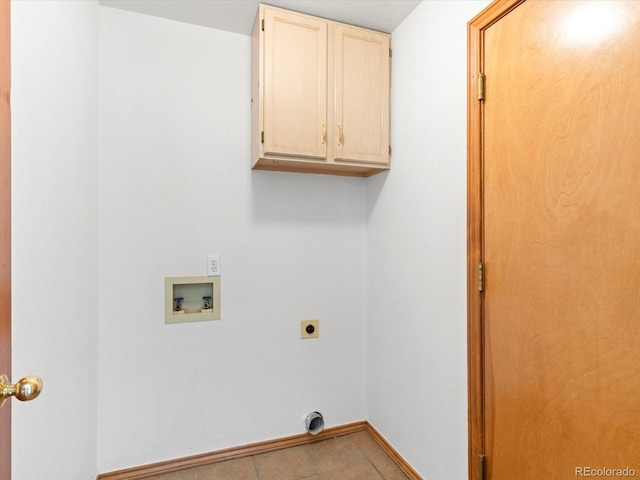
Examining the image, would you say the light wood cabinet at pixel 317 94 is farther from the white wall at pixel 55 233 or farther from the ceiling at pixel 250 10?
the white wall at pixel 55 233

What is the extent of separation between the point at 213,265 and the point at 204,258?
6 cm

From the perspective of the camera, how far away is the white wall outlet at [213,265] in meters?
1.87

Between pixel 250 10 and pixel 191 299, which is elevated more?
pixel 250 10

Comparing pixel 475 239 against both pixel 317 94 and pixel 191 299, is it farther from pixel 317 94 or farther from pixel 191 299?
pixel 191 299

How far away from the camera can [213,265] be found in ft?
6.14

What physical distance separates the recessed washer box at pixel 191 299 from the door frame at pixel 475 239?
1.28 metres

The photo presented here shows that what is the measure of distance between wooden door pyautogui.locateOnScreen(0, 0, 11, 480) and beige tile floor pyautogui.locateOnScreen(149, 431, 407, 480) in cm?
128

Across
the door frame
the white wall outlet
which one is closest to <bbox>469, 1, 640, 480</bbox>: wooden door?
the door frame

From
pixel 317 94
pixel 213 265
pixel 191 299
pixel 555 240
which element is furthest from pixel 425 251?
pixel 191 299

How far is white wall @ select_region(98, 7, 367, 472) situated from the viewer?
5.65 ft

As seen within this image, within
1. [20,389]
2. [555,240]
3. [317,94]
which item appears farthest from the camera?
[317,94]

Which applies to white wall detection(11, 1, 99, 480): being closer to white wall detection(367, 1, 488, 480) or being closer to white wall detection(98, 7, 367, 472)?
white wall detection(98, 7, 367, 472)

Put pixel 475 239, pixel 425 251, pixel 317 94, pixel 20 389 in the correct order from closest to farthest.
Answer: pixel 20 389, pixel 475 239, pixel 425 251, pixel 317 94

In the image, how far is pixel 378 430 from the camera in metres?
2.04
